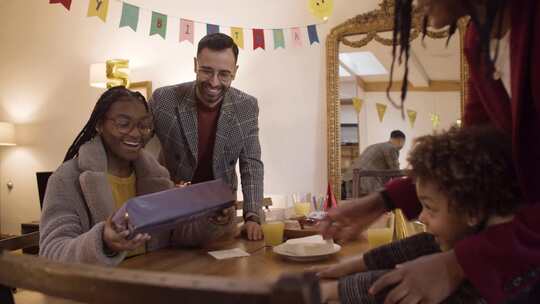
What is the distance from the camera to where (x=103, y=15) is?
3115 millimetres

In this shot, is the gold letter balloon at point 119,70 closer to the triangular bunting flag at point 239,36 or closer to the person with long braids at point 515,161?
the triangular bunting flag at point 239,36

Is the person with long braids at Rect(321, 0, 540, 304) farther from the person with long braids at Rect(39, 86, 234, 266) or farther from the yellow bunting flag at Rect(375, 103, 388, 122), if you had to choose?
the yellow bunting flag at Rect(375, 103, 388, 122)

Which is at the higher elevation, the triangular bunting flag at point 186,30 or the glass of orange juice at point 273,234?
the triangular bunting flag at point 186,30

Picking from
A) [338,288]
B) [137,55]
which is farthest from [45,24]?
[338,288]

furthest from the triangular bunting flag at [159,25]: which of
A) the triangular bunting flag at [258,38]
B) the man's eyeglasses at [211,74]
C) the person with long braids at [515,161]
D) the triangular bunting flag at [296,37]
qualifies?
the person with long braids at [515,161]

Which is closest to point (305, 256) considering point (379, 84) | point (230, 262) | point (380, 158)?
point (230, 262)

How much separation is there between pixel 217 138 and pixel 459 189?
1.45 m

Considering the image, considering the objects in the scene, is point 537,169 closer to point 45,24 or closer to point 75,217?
point 75,217

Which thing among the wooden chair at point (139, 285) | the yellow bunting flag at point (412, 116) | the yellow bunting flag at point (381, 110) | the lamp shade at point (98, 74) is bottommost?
the wooden chair at point (139, 285)

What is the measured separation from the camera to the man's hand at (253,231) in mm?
1696

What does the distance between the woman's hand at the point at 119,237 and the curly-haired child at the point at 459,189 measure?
450mm

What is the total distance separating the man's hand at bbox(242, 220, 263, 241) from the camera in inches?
66.8

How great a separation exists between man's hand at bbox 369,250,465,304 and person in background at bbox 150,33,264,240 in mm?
1229

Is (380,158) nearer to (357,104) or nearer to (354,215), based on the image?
(357,104)
